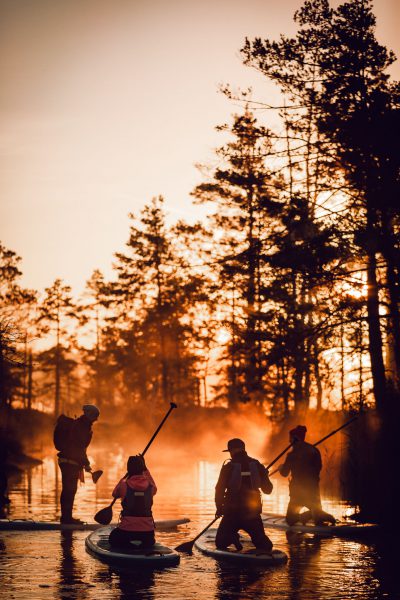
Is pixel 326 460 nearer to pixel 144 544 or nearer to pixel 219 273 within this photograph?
pixel 219 273

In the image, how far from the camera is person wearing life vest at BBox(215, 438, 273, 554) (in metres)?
14.3

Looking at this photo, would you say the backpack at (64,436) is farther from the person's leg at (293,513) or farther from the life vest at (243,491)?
the life vest at (243,491)

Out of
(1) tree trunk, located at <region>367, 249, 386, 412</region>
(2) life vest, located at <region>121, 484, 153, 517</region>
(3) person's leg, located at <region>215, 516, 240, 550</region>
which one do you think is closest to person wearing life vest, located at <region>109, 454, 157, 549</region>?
(2) life vest, located at <region>121, 484, 153, 517</region>

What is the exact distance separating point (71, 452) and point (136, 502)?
15.1 ft

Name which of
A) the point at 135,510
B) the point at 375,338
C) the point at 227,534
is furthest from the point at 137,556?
the point at 375,338

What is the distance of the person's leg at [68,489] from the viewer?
59.2 feet

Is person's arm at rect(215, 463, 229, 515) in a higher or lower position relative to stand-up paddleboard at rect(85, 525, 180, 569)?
higher

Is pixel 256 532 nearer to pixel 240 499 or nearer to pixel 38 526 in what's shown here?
pixel 240 499

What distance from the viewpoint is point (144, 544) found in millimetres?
13906

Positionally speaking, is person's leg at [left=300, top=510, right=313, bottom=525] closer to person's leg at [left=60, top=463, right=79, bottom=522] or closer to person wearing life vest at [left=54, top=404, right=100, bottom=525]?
person wearing life vest at [left=54, top=404, right=100, bottom=525]

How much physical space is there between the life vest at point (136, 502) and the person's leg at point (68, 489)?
4.38m

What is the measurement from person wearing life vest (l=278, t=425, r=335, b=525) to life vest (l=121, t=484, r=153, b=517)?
4.48 meters

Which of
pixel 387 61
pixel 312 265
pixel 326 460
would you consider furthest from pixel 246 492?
pixel 387 61

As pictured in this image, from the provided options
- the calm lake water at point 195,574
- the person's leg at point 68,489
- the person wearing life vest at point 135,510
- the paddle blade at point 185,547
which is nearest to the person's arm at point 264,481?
the calm lake water at point 195,574
